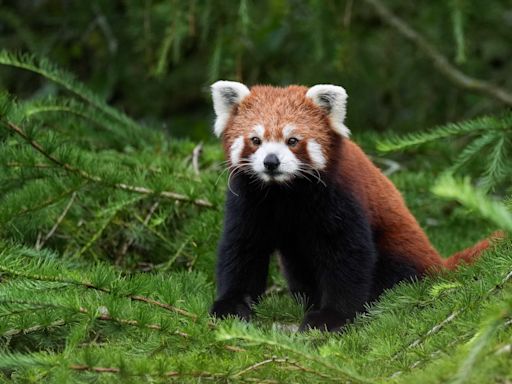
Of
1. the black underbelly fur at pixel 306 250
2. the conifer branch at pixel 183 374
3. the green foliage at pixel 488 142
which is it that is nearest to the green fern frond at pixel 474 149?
the green foliage at pixel 488 142

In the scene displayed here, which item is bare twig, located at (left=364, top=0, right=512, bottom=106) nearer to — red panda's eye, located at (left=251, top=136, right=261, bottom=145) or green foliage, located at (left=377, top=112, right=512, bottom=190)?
green foliage, located at (left=377, top=112, right=512, bottom=190)

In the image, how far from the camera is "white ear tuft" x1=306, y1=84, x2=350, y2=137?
3711 millimetres

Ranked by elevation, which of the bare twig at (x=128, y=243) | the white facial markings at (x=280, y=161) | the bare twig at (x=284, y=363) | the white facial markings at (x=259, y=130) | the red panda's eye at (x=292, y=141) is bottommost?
the bare twig at (x=128, y=243)

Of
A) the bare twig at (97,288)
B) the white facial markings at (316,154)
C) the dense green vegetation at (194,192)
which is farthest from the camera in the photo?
the white facial markings at (316,154)

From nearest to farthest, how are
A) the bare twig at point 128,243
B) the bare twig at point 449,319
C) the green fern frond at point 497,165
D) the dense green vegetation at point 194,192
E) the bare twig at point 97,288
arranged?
the dense green vegetation at point 194,192
the bare twig at point 449,319
the bare twig at point 97,288
the green fern frond at point 497,165
the bare twig at point 128,243

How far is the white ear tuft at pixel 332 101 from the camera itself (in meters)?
3.71

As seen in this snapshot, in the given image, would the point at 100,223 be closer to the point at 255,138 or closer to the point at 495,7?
the point at 255,138

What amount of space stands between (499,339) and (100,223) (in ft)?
7.48

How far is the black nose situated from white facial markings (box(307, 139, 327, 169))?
7.3 inches

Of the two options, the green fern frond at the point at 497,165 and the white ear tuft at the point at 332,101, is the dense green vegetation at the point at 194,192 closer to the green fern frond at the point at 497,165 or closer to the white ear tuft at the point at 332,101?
the green fern frond at the point at 497,165

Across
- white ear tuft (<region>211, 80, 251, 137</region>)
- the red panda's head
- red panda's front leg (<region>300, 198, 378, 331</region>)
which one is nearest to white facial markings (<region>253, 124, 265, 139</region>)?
the red panda's head

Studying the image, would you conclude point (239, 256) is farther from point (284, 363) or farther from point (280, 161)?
point (284, 363)

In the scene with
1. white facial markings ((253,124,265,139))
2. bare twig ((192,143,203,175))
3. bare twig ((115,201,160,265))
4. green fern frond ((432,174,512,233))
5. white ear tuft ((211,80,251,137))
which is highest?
green fern frond ((432,174,512,233))

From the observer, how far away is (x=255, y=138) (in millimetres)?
3582
